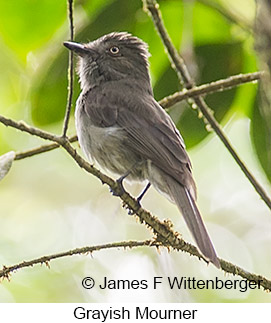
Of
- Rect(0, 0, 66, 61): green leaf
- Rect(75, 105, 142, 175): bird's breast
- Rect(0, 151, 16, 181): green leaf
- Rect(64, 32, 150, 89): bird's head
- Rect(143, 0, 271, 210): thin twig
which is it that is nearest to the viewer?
Rect(0, 151, 16, 181): green leaf

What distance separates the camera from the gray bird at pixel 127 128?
3.09 m

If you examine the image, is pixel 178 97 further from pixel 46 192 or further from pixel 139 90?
pixel 46 192

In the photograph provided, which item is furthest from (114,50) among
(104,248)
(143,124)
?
(104,248)

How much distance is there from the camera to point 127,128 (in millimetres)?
3318

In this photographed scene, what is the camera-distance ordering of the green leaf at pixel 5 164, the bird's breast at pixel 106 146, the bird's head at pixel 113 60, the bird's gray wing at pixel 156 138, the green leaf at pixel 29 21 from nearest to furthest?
the green leaf at pixel 5 164 → the green leaf at pixel 29 21 → the bird's gray wing at pixel 156 138 → the bird's breast at pixel 106 146 → the bird's head at pixel 113 60

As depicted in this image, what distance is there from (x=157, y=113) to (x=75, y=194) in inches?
120

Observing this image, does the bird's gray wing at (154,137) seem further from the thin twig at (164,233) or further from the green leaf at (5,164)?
the green leaf at (5,164)

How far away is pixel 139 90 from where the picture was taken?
3.79m

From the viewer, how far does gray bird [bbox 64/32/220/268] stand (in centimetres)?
309

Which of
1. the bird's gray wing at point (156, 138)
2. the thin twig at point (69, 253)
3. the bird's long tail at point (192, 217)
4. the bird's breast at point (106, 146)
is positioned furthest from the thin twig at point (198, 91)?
the thin twig at point (69, 253)

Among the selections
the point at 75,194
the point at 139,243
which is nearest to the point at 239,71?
the point at 139,243

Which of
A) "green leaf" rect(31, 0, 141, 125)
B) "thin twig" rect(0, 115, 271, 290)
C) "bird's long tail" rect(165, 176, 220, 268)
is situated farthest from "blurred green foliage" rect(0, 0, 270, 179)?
"thin twig" rect(0, 115, 271, 290)

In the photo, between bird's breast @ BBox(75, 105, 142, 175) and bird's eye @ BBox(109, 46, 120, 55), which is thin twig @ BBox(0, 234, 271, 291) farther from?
bird's eye @ BBox(109, 46, 120, 55)

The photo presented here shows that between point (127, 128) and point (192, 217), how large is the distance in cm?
77
